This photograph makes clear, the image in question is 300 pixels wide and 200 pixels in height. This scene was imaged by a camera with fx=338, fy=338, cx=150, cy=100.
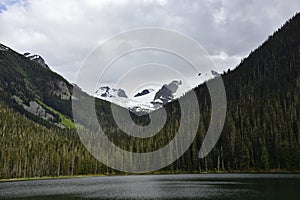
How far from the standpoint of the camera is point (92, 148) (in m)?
196

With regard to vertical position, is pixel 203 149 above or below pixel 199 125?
below

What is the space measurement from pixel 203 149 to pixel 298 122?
1621 inches

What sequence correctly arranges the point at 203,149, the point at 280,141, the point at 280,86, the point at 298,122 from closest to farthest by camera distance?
the point at 280,141 < the point at 298,122 < the point at 203,149 < the point at 280,86

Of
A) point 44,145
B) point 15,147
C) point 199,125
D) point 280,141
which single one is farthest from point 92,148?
point 280,141

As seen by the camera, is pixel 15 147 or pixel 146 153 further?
pixel 146 153

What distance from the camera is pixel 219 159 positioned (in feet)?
463

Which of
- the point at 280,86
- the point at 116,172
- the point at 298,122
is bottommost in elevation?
the point at 116,172

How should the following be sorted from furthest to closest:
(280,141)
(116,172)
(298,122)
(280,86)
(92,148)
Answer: (92,148), (280,86), (116,172), (298,122), (280,141)

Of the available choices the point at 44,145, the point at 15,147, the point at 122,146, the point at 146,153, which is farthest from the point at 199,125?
the point at 15,147

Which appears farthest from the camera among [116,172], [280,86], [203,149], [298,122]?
[280,86]

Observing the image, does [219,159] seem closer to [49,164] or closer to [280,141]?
[280,141]

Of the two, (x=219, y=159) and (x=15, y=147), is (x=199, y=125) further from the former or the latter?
(x=15, y=147)

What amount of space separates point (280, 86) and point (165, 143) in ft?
231

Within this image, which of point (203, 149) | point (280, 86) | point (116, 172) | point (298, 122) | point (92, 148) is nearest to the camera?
point (298, 122)
